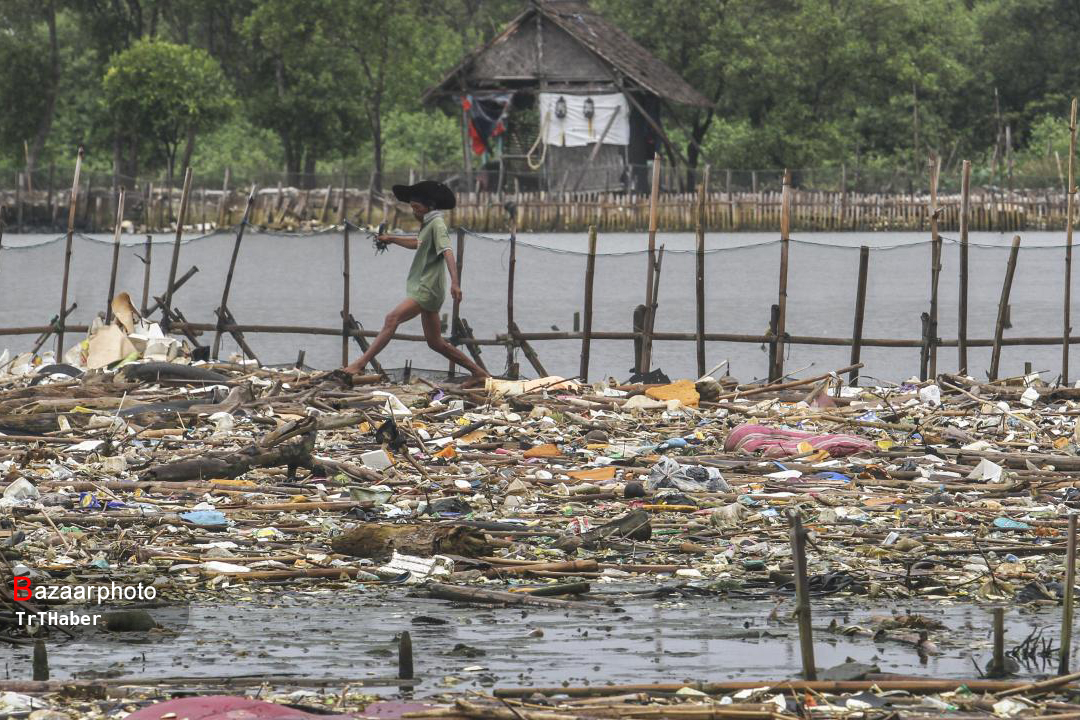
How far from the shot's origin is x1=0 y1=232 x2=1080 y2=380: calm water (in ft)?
59.6

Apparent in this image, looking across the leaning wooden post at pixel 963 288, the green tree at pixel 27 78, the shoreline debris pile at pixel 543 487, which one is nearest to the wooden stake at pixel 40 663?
the shoreline debris pile at pixel 543 487

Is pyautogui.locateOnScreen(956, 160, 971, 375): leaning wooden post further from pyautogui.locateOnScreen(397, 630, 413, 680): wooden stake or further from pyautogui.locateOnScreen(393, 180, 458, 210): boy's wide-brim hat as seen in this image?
pyautogui.locateOnScreen(397, 630, 413, 680): wooden stake

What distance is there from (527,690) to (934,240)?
8.64 m

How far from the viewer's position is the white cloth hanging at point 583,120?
123 feet

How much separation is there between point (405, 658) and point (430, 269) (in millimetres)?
6309

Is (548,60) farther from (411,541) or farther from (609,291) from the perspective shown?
(411,541)

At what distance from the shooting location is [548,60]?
37719mm

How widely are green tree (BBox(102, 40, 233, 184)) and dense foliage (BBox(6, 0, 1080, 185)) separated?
5cm

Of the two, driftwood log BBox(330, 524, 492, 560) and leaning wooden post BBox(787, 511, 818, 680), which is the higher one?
leaning wooden post BBox(787, 511, 818, 680)

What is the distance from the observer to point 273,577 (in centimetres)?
644

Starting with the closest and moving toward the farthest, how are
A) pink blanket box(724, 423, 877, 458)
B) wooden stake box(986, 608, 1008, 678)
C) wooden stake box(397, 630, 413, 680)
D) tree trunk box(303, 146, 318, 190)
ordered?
wooden stake box(986, 608, 1008, 678) < wooden stake box(397, 630, 413, 680) < pink blanket box(724, 423, 877, 458) < tree trunk box(303, 146, 318, 190)

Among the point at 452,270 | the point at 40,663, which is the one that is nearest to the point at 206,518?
the point at 40,663

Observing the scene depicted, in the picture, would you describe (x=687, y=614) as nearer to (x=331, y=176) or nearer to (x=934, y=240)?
(x=934, y=240)

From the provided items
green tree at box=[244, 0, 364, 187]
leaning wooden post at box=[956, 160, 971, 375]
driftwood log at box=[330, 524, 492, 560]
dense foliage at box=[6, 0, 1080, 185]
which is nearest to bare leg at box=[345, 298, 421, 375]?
driftwood log at box=[330, 524, 492, 560]
